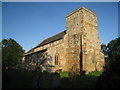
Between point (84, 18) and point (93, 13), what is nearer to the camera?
point (84, 18)

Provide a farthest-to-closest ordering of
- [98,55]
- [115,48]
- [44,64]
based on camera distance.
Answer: [115,48], [98,55], [44,64]

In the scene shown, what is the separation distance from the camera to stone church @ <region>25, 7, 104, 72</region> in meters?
22.0

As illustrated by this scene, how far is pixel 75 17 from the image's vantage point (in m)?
25.4

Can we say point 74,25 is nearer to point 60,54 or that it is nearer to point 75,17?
point 75,17

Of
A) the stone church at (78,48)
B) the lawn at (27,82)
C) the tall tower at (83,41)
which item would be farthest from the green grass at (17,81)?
the tall tower at (83,41)

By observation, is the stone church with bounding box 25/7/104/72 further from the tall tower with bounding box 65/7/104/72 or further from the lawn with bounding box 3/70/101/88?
the lawn with bounding box 3/70/101/88

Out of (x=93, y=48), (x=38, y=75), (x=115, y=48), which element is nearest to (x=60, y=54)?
(x=93, y=48)

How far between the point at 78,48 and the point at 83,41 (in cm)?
186

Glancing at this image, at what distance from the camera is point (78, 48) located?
2262cm

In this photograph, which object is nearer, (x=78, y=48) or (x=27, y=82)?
(x=27, y=82)

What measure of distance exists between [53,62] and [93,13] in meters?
15.6

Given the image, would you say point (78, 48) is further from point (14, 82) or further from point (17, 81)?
point (14, 82)

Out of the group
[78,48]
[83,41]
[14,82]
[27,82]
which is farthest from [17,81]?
[83,41]

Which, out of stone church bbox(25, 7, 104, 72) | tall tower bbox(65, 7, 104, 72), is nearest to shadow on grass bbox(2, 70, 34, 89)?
stone church bbox(25, 7, 104, 72)
